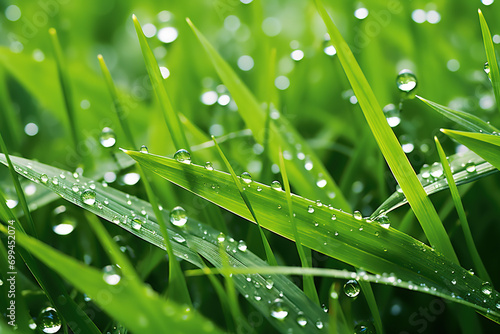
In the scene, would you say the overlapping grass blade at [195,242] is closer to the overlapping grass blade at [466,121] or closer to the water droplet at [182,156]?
the water droplet at [182,156]

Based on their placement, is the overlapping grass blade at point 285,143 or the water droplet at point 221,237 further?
the overlapping grass blade at point 285,143

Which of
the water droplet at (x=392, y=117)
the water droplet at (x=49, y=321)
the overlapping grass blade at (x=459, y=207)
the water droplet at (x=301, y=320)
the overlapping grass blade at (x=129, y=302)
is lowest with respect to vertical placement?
the water droplet at (x=49, y=321)

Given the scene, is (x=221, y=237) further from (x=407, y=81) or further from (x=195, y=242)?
(x=407, y=81)

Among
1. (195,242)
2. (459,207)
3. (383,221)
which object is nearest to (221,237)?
(195,242)

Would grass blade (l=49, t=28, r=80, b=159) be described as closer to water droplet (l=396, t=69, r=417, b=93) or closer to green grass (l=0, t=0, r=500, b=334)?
green grass (l=0, t=0, r=500, b=334)

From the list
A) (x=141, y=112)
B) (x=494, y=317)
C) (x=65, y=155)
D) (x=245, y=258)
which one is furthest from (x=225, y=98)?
(x=494, y=317)

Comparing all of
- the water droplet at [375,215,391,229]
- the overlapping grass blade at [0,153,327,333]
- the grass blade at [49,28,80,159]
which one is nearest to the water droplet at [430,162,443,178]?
the water droplet at [375,215,391,229]

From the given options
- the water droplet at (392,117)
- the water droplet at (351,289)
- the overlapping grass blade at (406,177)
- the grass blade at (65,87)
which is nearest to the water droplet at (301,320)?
the water droplet at (351,289)

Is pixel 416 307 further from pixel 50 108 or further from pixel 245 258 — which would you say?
pixel 50 108
